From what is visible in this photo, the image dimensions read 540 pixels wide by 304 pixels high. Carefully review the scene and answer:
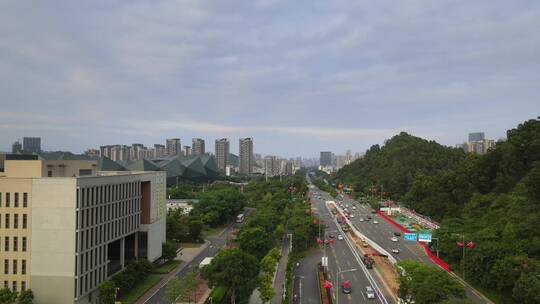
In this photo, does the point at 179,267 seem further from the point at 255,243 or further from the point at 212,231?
the point at 212,231

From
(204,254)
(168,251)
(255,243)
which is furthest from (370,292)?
(204,254)

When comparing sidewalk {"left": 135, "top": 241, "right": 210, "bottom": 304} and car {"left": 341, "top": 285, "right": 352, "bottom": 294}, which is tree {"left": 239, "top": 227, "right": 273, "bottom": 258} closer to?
sidewalk {"left": 135, "top": 241, "right": 210, "bottom": 304}

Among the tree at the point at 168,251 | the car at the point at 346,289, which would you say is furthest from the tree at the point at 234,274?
the tree at the point at 168,251

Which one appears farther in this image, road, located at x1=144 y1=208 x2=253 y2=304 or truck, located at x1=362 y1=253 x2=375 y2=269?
truck, located at x1=362 y1=253 x2=375 y2=269

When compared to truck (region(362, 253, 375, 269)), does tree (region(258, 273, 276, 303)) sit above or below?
above

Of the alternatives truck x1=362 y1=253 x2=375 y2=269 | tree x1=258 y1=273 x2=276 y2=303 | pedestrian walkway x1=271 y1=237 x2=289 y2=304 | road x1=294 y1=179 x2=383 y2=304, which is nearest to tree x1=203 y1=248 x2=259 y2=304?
tree x1=258 y1=273 x2=276 y2=303

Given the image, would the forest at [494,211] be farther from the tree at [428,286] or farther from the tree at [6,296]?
the tree at [6,296]
